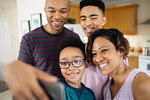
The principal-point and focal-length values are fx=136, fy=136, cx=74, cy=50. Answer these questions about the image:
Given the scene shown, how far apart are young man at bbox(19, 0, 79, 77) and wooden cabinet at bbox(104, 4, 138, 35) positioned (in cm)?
338

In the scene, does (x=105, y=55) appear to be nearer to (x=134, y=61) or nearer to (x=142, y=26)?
(x=134, y=61)

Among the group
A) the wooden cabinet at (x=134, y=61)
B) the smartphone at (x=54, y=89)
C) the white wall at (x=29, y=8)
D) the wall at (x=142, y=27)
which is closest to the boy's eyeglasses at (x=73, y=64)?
the smartphone at (x=54, y=89)

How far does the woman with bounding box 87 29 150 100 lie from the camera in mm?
805

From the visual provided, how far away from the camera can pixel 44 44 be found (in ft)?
3.50

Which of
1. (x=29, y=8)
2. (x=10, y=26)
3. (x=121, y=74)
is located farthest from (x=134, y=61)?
(x=10, y=26)

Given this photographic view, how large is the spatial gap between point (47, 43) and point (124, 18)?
3530 mm

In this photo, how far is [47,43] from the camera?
42.3 inches

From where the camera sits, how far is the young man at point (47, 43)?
1.02 meters

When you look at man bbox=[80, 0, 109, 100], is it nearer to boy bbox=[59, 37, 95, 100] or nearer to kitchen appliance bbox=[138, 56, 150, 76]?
boy bbox=[59, 37, 95, 100]

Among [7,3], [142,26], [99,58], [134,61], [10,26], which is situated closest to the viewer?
[99,58]

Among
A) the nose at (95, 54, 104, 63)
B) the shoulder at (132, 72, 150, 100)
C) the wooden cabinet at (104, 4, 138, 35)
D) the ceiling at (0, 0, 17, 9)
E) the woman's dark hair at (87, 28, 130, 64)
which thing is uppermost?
the ceiling at (0, 0, 17, 9)

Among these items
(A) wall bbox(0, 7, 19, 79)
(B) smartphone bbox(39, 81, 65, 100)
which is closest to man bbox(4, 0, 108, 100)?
(B) smartphone bbox(39, 81, 65, 100)

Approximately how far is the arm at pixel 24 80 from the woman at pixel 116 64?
24.8 inches

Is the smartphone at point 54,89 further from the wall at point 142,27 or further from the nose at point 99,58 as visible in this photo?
the wall at point 142,27
